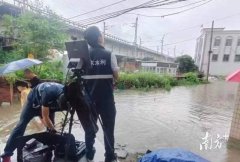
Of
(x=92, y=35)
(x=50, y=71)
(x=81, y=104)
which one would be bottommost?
(x=50, y=71)

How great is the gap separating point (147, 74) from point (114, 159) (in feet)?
39.0

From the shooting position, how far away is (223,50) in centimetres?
3169

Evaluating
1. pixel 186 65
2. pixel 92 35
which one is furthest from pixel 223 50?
pixel 92 35

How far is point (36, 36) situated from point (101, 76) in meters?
7.52

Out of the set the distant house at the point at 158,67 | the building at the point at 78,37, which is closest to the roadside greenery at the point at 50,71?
the building at the point at 78,37

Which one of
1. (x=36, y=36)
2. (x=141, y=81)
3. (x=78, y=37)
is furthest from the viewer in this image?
(x=141, y=81)

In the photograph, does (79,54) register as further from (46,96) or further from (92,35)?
(46,96)

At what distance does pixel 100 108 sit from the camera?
8.82 ft

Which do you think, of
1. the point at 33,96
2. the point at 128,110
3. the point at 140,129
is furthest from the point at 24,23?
the point at 33,96

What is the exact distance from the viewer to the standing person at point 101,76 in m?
2.54

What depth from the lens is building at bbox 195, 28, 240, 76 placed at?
1230 inches

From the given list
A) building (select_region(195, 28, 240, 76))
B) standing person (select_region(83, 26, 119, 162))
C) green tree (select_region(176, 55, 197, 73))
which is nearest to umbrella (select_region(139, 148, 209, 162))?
standing person (select_region(83, 26, 119, 162))

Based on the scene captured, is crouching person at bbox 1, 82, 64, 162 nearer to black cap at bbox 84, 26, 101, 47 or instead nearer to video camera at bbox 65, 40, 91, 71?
video camera at bbox 65, 40, 91, 71

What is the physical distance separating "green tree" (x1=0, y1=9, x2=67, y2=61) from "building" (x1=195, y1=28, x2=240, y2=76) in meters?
26.0
